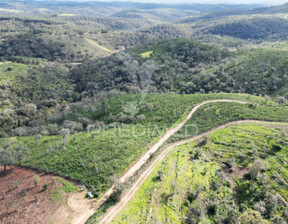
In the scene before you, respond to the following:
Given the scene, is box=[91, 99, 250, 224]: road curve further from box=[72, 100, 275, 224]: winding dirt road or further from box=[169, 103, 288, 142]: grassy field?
box=[169, 103, 288, 142]: grassy field

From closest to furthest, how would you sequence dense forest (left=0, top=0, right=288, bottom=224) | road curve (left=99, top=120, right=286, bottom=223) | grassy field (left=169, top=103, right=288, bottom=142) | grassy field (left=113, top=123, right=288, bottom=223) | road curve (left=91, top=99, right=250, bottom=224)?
Answer: 1. road curve (left=99, top=120, right=286, bottom=223)
2. grassy field (left=113, top=123, right=288, bottom=223)
3. road curve (left=91, top=99, right=250, bottom=224)
4. dense forest (left=0, top=0, right=288, bottom=224)
5. grassy field (left=169, top=103, right=288, bottom=142)

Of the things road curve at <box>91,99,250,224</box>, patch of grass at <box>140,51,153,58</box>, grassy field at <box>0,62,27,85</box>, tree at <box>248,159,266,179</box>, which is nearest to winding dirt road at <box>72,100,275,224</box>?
road curve at <box>91,99,250,224</box>

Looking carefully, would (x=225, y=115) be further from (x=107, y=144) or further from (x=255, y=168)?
(x=107, y=144)

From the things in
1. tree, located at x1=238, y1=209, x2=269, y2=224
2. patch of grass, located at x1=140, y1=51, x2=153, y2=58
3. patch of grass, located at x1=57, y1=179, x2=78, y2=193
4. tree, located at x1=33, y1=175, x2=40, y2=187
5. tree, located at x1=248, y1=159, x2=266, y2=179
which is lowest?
patch of grass, located at x1=57, y1=179, x2=78, y2=193

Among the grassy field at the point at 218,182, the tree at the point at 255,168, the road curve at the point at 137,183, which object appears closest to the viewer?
the road curve at the point at 137,183

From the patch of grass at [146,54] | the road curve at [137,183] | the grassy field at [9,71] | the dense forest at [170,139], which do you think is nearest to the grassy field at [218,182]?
the dense forest at [170,139]

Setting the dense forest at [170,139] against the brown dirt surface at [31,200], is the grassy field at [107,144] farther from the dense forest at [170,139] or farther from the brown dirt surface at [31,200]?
the brown dirt surface at [31,200]

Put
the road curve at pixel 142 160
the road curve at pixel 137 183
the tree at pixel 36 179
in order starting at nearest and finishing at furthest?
the road curve at pixel 137 183 → the road curve at pixel 142 160 → the tree at pixel 36 179
